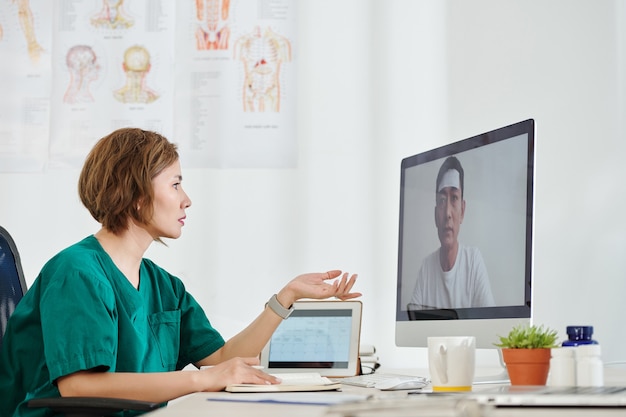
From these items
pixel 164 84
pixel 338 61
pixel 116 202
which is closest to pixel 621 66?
pixel 338 61

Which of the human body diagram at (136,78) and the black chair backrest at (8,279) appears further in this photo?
the human body diagram at (136,78)

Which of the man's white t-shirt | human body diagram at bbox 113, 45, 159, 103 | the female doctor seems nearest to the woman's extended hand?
the female doctor

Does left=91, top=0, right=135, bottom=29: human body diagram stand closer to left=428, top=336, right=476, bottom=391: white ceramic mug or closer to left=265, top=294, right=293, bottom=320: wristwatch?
left=265, top=294, right=293, bottom=320: wristwatch

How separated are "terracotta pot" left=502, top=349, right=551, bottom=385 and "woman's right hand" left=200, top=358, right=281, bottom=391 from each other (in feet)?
1.41

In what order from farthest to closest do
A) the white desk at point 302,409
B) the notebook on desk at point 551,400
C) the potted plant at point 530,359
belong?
the potted plant at point 530,359 < the notebook on desk at point 551,400 < the white desk at point 302,409

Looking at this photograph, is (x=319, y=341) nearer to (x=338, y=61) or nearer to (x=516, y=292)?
(x=516, y=292)

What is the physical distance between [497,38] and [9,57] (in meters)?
1.62

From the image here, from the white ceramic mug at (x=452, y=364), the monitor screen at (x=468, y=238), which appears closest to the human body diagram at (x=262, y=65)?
the monitor screen at (x=468, y=238)

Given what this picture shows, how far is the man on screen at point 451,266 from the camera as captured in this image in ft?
5.40

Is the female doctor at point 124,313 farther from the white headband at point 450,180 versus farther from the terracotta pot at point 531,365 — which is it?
the terracotta pot at point 531,365

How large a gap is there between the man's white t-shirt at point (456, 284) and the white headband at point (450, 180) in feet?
0.46

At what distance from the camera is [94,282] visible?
151 centimetres

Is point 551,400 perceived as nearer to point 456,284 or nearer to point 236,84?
point 456,284

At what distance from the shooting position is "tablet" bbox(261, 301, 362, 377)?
201 cm
